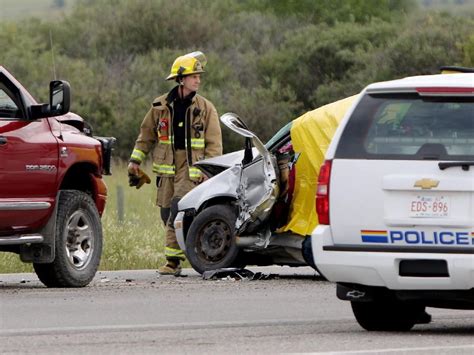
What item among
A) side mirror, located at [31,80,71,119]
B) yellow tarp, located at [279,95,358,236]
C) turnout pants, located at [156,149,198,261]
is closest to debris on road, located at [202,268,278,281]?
yellow tarp, located at [279,95,358,236]

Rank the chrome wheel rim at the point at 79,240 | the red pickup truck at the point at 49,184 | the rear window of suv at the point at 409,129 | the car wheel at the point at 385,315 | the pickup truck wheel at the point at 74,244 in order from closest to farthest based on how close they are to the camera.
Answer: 1. the rear window of suv at the point at 409,129
2. the car wheel at the point at 385,315
3. the red pickup truck at the point at 49,184
4. the pickup truck wheel at the point at 74,244
5. the chrome wheel rim at the point at 79,240

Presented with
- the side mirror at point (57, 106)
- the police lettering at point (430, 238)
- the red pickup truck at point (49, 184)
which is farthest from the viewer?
the side mirror at point (57, 106)

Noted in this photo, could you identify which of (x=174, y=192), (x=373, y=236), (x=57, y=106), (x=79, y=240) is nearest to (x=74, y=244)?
(x=79, y=240)

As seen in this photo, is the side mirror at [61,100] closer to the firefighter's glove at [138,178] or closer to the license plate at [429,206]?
the firefighter's glove at [138,178]

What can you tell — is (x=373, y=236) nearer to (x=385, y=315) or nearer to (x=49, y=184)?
(x=385, y=315)

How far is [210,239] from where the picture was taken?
14.7 meters

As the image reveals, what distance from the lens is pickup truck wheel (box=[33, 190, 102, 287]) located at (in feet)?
44.0

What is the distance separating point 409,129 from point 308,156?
460 centimetres

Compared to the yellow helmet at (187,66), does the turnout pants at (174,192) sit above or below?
below

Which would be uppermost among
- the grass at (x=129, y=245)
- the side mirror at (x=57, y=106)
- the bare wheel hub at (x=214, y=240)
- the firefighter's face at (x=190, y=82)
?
the side mirror at (x=57, y=106)

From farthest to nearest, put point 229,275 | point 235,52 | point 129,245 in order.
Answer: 1. point 235,52
2. point 129,245
3. point 229,275

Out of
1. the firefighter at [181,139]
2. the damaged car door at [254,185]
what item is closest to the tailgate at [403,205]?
the damaged car door at [254,185]

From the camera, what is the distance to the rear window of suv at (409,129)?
9.54 metres

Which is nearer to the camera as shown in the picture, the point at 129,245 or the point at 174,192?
the point at 174,192
